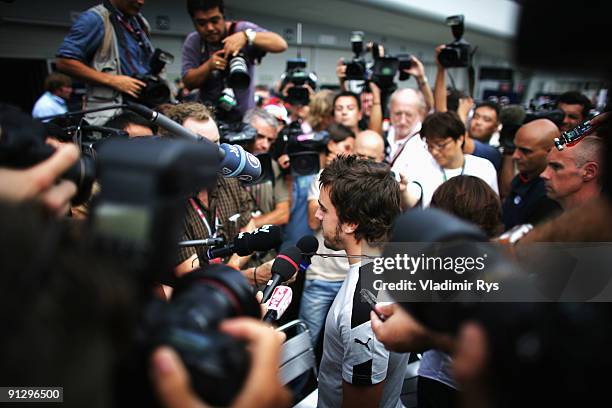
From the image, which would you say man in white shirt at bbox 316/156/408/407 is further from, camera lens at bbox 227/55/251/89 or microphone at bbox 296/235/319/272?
camera lens at bbox 227/55/251/89

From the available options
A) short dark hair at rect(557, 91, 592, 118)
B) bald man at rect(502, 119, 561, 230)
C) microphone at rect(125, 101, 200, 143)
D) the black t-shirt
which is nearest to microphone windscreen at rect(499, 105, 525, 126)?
short dark hair at rect(557, 91, 592, 118)

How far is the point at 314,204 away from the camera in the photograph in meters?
2.62

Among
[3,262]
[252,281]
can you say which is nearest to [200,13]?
[252,281]

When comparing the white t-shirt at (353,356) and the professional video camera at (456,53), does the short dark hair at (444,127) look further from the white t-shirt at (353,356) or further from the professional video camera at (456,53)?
the white t-shirt at (353,356)

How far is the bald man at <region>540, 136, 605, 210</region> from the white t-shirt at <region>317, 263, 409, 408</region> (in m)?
1.13

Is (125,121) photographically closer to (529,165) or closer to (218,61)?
(218,61)

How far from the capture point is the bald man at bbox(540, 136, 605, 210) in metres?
1.93

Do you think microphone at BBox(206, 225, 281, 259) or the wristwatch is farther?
the wristwatch

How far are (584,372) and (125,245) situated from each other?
2.03 feet

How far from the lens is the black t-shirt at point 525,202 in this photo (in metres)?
2.33

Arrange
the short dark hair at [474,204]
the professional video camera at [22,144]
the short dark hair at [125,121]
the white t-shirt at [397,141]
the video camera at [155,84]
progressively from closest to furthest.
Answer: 1. the professional video camera at [22,144]
2. the short dark hair at [474,204]
3. the short dark hair at [125,121]
4. the video camera at [155,84]
5. the white t-shirt at [397,141]

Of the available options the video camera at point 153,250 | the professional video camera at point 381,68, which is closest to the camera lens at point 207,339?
the video camera at point 153,250

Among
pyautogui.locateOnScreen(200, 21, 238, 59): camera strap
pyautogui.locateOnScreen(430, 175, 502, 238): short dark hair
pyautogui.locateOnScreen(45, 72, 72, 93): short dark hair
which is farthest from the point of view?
pyautogui.locateOnScreen(45, 72, 72, 93): short dark hair

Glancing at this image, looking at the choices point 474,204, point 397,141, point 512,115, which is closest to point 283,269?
point 474,204
